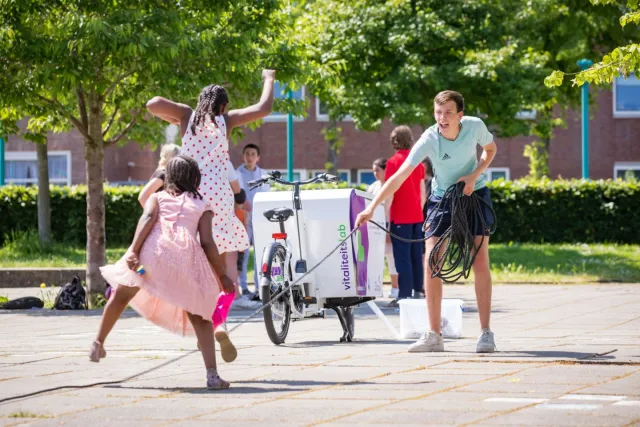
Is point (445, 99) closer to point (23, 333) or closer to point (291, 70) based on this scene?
point (23, 333)

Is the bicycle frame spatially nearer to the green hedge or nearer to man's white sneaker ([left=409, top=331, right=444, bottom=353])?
man's white sneaker ([left=409, top=331, right=444, bottom=353])

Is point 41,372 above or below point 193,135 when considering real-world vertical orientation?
below

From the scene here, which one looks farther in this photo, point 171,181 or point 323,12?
point 323,12

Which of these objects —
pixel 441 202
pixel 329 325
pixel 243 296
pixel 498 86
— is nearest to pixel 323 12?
Answer: pixel 498 86

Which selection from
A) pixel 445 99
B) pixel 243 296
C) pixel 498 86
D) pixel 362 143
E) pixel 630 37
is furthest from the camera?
pixel 362 143

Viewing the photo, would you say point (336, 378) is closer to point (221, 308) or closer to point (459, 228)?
point (221, 308)

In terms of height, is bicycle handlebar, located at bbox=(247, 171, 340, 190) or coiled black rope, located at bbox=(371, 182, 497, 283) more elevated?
bicycle handlebar, located at bbox=(247, 171, 340, 190)

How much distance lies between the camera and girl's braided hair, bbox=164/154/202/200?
7027 mm

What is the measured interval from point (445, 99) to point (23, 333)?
4.79m

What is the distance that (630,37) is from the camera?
31.5 m

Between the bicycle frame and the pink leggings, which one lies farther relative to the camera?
the bicycle frame

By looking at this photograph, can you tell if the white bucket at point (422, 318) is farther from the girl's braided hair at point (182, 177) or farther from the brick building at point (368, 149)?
the brick building at point (368, 149)

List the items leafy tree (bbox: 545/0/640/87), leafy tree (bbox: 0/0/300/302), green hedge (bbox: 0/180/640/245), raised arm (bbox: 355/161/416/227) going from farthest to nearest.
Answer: green hedge (bbox: 0/180/640/245), leafy tree (bbox: 0/0/300/302), leafy tree (bbox: 545/0/640/87), raised arm (bbox: 355/161/416/227)

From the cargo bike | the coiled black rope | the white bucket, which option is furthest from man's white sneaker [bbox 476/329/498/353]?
the cargo bike
